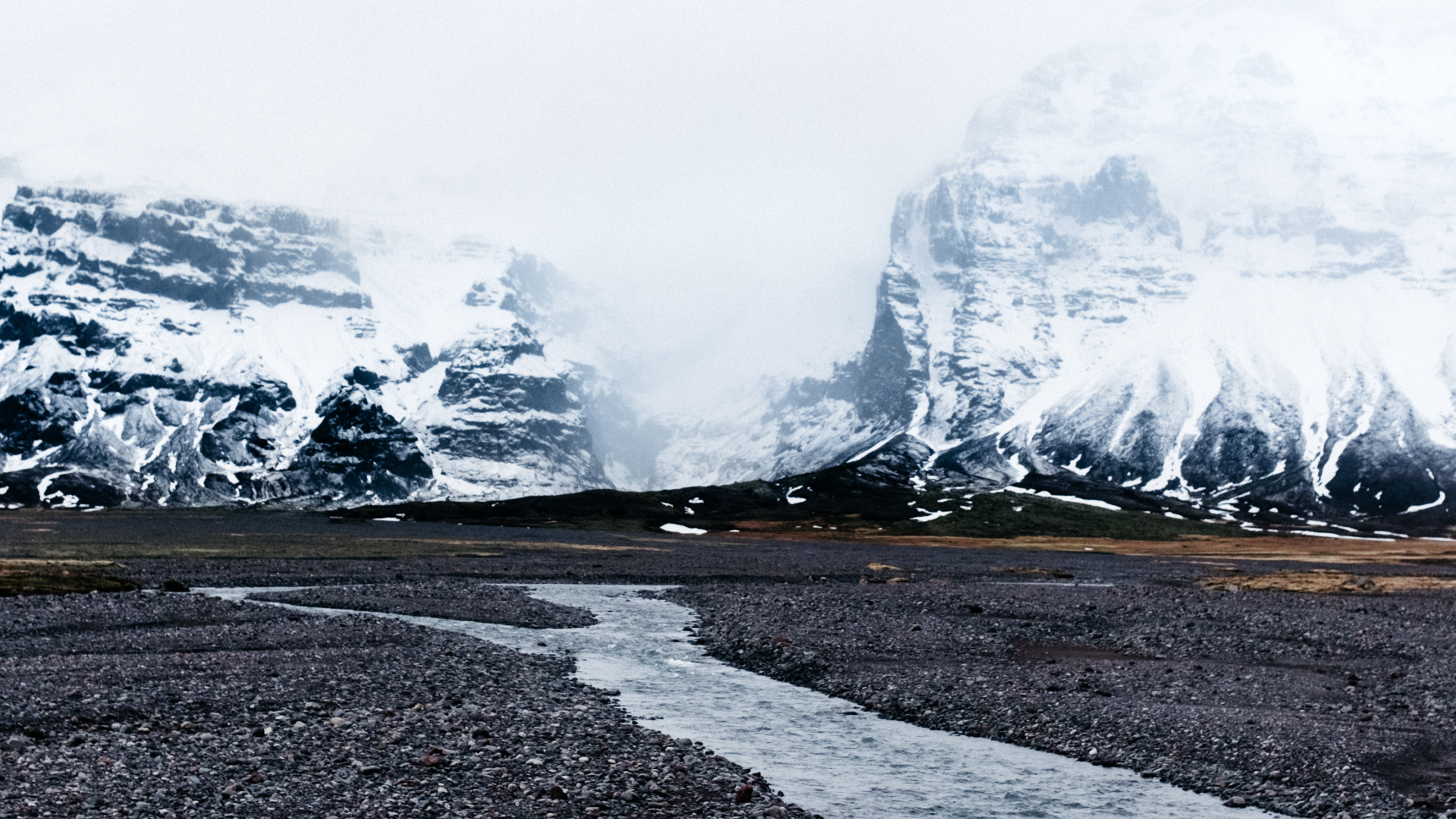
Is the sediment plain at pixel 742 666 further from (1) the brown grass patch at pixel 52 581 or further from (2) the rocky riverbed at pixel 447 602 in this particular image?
(1) the brown grass patch at pixel 52 581

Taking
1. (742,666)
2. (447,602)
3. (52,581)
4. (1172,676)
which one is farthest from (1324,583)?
(52,581)

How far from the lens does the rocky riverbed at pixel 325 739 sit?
2433 centimetres

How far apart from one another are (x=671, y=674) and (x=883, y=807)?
1873cm

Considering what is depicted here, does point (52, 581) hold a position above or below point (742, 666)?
above

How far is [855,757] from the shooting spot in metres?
31.8

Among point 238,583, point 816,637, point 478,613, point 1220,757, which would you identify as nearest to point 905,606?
point 816,637

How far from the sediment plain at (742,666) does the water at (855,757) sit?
1.19m

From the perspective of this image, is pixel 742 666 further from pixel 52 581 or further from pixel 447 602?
pixel 52 581

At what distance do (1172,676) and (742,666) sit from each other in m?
15.5

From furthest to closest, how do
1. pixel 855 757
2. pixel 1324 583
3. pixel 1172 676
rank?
1. pixel 1324 583
2. pixel 1172 676
3. pixel 855 757

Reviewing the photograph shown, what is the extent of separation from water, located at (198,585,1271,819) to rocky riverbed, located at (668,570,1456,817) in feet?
4.05

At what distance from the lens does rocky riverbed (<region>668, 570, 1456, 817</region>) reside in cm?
2966

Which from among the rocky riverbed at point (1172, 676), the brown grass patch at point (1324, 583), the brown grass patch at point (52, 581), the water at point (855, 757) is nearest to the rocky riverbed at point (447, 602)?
the brown grass patch at point (52, 581)

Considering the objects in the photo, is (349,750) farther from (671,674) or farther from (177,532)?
(177,532)
